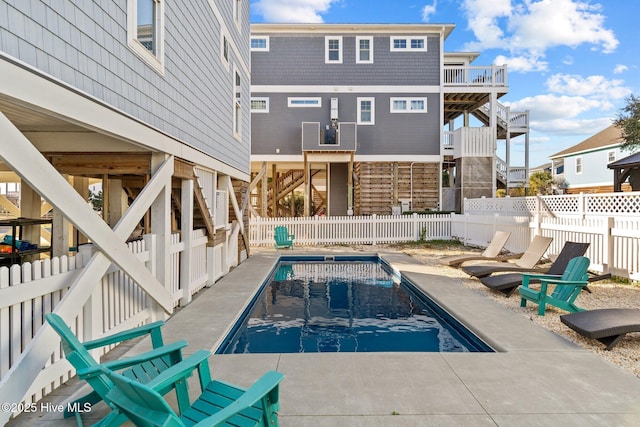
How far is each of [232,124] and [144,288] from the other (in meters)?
6.19

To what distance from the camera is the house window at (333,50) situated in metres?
18.0

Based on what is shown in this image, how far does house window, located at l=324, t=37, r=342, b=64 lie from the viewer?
59.0 feet

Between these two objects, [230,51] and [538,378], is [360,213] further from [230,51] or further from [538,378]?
[538,378]

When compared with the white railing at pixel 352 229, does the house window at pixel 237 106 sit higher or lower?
higher

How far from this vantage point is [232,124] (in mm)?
10086

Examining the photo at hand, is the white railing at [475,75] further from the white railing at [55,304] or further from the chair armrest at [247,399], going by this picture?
the chair armrest at [247,399]

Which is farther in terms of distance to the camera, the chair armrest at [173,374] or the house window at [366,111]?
the house window at [366,111]

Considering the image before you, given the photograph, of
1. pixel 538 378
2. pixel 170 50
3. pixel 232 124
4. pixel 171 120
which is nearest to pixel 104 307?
pixel 171 120

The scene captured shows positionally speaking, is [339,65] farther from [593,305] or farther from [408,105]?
[593,305]

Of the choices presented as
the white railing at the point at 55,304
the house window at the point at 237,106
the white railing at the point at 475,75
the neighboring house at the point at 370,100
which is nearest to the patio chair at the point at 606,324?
the white railing at the point at 55,304

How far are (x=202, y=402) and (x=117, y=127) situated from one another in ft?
9.61

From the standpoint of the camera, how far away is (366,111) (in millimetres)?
18109

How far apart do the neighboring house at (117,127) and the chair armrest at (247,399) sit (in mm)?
1860

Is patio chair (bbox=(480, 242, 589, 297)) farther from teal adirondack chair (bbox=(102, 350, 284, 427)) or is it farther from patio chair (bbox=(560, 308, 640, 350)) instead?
teal adirondack chair (bbox=(102, 350, 284, 427))
